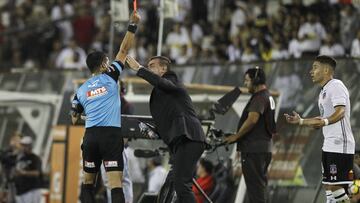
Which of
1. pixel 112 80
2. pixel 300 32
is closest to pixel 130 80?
pixel 300 32

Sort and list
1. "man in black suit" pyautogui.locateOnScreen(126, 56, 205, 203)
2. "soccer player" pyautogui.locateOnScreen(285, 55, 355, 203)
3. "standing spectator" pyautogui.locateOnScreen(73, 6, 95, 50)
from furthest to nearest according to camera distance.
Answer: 1. "standing spectator" pyautogui.locateOnScreen(73, 6, 95, 50)
2. "man in black suit" pyautogui.locateOnScreen(126, 56, 205, 203)
3. "soccer player" pyautogui.locateOnScreen(285, 55, 355, 203)

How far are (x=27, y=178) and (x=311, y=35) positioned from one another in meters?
6.22

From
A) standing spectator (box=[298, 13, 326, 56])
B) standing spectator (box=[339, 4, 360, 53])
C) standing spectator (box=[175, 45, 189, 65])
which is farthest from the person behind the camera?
standing spectator (box=[175, 45, 189, 65])

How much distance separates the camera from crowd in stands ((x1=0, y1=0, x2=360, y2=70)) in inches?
812

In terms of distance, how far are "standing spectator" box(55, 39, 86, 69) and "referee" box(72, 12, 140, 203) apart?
11520mm

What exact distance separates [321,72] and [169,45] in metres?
11.3

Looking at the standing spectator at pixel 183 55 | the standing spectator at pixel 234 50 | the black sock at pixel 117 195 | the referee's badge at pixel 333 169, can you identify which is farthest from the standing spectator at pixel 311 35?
the black sock at pixel 117 195

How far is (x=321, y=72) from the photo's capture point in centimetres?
1257

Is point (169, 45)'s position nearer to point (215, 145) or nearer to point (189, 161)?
point (215, 145)

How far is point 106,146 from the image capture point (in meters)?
12.6

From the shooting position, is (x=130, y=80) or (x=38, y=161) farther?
(x=38, y=161)

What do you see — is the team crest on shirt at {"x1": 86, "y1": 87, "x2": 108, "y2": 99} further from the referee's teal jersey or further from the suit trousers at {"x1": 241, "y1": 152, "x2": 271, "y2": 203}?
the suit trousers at {"x1": 241, "y1": 152, "x2": 271, "y2": 203}

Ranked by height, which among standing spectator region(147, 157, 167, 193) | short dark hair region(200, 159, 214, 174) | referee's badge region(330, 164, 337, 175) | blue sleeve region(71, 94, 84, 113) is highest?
blue sleeve region(71, 94, 84, 113)

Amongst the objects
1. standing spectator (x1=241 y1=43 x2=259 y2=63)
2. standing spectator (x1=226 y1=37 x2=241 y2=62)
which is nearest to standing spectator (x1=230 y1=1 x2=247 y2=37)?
standing spectator (x1=226 y1=37 x2=241 y2=62)
